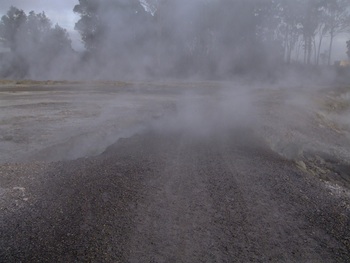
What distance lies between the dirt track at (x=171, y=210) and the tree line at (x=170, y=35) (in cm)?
563

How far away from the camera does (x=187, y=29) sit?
1050cm

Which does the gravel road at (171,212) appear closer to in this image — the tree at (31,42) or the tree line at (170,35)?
the tree line at (170,35)

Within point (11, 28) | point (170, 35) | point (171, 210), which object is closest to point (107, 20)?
point (170, 35)

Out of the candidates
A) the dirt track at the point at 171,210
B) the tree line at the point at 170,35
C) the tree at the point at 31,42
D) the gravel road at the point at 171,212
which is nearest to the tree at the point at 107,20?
the tree line at the point at 170,35

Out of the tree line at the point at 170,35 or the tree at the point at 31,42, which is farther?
the tree at the point at 31,42

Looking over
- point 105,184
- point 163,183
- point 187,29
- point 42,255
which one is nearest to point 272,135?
point 163,183

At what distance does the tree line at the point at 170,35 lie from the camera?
9.37 metres

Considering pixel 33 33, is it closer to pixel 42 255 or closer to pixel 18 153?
pixel 18 153

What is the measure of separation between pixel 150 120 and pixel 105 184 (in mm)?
3515

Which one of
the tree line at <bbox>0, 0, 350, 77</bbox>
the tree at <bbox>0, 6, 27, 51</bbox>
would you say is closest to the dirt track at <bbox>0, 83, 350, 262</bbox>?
the tree line at <bbox>0, 0, 350, 77</bbox>

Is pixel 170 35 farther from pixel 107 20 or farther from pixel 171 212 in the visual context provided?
pixel 171 212

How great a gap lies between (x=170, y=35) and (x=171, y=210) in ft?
30.8

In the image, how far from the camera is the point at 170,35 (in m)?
11.1

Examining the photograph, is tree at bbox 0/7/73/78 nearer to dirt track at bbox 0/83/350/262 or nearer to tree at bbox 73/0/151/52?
tree at bbox 73/0/151/52
